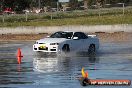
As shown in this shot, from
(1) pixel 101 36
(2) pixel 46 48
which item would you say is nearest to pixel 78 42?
(2) pixel 46 48

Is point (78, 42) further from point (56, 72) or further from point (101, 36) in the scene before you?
point (101, 36)

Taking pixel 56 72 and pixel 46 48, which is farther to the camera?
pixel 46 48

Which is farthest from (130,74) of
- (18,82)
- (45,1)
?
(45,1)

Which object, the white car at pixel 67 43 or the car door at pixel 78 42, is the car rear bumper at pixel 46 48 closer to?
the white car at pixel 67 43

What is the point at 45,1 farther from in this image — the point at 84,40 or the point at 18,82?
the point at 18,82

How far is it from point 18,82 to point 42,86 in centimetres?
127

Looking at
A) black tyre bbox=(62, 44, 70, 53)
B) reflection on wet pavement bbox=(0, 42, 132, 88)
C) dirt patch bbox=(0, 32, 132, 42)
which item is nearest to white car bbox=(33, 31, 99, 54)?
black tyre bbox=(62, 44, 70, 53)

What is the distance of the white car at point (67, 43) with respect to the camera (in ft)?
92.5

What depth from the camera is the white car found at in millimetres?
28203

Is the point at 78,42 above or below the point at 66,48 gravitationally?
above

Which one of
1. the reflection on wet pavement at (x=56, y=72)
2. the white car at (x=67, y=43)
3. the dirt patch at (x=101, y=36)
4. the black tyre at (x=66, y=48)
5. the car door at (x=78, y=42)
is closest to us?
the reflection on wet pavement at (x=56, y=72)

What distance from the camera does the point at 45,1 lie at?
287 ft

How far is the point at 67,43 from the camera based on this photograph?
2873 centimetres

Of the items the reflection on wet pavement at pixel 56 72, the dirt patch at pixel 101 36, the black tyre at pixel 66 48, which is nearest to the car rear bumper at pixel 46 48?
the black tyre at pixel 66 48
